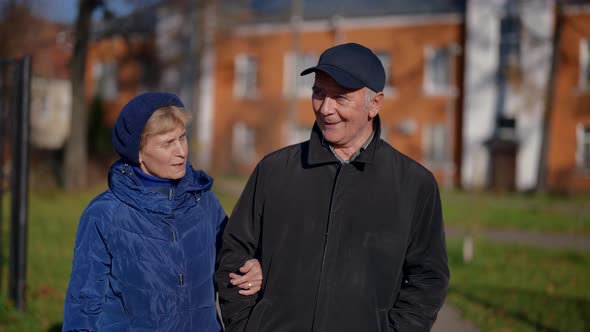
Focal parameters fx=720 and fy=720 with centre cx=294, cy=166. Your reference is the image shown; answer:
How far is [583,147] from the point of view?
30609 mm

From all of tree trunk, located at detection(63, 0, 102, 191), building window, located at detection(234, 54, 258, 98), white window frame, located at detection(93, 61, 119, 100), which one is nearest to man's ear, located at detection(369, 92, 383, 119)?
tree trunk, located at detection(63, 0, 102, 191)

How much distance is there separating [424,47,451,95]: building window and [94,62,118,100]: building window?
18836 mm

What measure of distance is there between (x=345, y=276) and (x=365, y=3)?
111 ft

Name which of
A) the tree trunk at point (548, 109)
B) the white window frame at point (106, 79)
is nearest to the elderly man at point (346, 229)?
the tree trunk at point (548, 109)

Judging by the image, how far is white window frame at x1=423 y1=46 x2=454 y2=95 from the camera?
1295 inches

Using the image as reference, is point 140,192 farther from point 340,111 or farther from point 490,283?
point 490,283

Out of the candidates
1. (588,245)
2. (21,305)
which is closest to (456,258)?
(588,245)

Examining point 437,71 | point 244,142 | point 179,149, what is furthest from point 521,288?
point 244,142

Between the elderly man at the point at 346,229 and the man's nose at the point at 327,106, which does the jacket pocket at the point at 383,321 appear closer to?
the elderly man at the point at 346,229

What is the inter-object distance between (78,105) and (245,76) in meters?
15.5

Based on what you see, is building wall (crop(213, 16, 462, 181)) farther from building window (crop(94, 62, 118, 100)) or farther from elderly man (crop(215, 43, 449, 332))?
elderly man (crop(215, 43, 449, 332))

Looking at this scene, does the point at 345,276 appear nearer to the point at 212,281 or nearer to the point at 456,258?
the point at 212,281

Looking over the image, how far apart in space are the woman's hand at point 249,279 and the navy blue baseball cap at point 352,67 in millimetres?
882

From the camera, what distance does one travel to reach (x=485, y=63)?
31.6 metres
